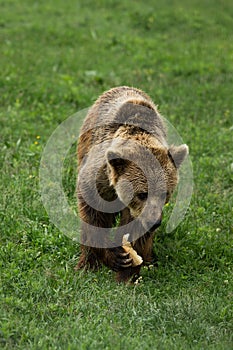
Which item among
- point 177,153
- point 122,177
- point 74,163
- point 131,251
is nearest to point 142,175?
point 122,177

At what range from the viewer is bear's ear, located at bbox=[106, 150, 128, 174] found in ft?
17.6

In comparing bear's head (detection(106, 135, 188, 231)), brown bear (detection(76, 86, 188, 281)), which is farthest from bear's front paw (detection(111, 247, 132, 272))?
bear's head (detection(106, 135, 188, 231))

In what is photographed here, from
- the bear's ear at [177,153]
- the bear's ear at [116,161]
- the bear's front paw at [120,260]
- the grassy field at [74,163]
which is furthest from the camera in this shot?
the bear's front paw at [120,260]

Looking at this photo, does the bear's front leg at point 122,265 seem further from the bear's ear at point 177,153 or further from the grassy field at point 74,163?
the bear's ear at point 177,153

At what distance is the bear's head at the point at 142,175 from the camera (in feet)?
17.7

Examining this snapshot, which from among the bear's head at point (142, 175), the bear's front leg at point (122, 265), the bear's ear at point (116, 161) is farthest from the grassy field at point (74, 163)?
the bear's ear at point (116, 161)

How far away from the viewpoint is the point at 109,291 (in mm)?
5562

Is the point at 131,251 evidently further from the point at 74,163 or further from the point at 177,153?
the point at 74,163

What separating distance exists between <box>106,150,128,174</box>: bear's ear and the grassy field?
1.04m

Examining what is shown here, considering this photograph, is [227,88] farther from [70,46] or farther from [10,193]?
[10,193]

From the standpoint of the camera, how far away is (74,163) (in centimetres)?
815

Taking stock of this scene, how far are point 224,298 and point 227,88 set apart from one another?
20.3 ft

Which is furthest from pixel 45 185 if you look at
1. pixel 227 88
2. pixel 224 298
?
pixel 227 88

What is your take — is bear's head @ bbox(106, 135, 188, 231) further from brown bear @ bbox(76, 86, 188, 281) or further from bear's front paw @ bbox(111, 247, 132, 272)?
bear's front paw @ bbox(111, 247, 132, 272)
